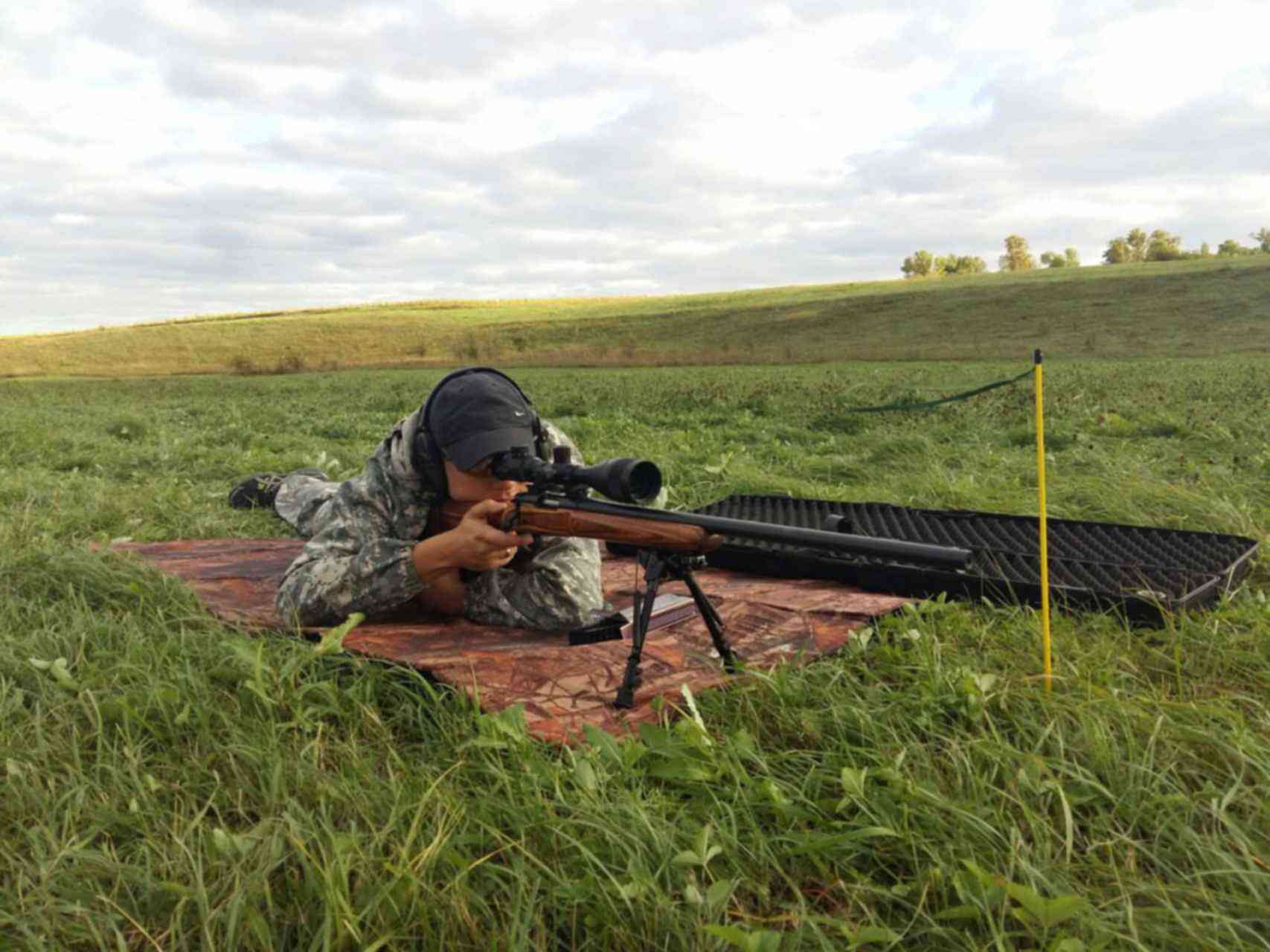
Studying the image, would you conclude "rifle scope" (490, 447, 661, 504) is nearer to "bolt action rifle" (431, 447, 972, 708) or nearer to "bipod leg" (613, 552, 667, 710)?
"bolt action rifle" (431, 447, 972, 708)

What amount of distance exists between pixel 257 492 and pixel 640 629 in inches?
220

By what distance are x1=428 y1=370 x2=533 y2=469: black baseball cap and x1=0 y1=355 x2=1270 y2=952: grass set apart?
881 mm

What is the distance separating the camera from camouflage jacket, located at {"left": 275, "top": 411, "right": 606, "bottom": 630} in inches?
152

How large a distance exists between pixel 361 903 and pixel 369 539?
2073mm

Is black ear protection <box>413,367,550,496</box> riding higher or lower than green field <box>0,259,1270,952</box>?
higher

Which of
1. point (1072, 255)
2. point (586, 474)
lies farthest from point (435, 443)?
point (1072, 255)

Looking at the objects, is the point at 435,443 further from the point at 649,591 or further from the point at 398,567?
the point at 649,591

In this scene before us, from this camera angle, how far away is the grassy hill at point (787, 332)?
32.1 m

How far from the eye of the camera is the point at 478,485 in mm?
3727

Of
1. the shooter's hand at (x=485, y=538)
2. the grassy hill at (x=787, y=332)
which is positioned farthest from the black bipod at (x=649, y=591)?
the grassy hill at (x=787, y=332)

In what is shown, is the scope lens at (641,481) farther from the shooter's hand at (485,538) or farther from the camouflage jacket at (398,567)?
the camouflage jacket at (398,567)

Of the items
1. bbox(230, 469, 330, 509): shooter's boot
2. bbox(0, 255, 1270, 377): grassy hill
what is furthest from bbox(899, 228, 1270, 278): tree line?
bbox(230, 469, 330, 509): shooter's boot

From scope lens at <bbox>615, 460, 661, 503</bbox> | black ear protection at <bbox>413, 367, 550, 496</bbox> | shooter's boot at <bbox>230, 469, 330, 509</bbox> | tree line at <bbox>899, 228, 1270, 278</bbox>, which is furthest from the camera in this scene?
tree line at <bbox>899, 228, 1270, 278</bbox>

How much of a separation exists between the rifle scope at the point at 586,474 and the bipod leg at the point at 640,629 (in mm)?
246
